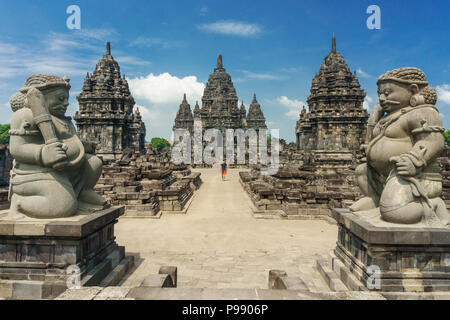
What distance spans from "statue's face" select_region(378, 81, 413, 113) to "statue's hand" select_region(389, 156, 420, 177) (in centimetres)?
74

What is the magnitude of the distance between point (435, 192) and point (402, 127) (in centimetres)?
85

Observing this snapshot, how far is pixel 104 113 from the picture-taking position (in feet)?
97.9

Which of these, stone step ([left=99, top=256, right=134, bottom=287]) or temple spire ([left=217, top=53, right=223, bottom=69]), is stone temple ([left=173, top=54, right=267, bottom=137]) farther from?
stone step ([left=99, top=256, right=134, bottom=287])

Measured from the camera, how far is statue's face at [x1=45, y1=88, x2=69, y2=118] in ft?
11.9

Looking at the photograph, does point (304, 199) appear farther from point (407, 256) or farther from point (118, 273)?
point (118, 273)

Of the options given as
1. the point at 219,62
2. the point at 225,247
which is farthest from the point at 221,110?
the point at 225,247

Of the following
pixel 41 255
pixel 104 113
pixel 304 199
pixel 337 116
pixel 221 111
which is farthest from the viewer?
pixel 221 111

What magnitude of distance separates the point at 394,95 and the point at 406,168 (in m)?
0.96

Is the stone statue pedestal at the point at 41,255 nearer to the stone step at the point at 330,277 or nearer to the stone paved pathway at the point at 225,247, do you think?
the stone paved pathway at the point at 225,247

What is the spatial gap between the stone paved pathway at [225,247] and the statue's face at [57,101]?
2.46 metres

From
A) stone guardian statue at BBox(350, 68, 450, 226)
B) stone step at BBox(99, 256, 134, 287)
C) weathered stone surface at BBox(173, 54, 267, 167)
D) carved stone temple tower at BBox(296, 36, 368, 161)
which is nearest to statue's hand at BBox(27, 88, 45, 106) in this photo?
stone step at BBox(99, 256, 134, 287)

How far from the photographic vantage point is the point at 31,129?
344cm

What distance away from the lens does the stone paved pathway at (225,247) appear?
162 inches
